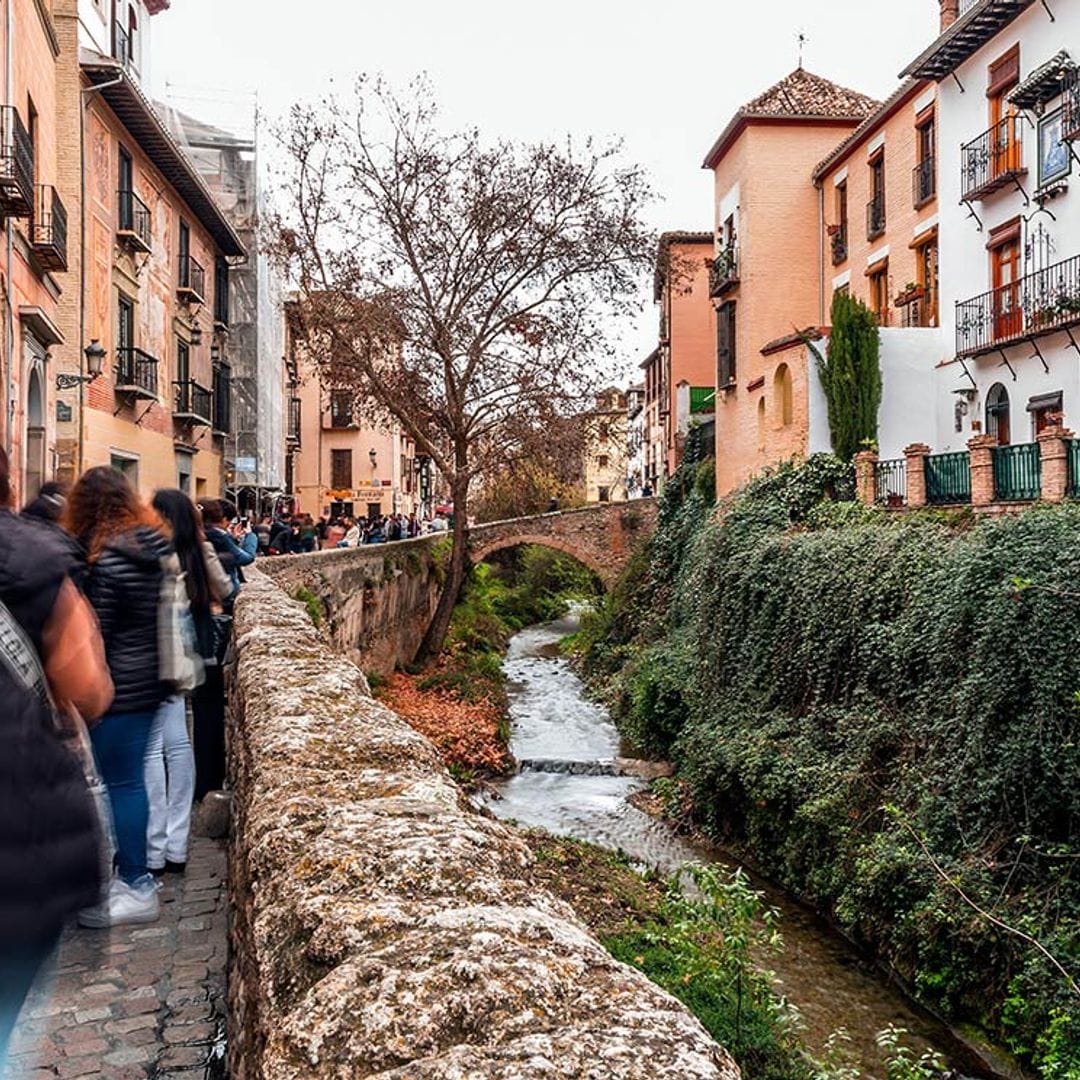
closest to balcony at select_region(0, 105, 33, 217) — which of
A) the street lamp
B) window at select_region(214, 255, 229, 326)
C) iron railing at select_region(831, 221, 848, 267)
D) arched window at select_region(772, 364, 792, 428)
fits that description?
the street lamp

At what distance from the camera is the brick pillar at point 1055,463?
14211mm

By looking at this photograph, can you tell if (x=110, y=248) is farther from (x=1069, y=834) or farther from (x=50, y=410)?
(x=1069, y=834)

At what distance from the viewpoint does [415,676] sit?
25.4 metres

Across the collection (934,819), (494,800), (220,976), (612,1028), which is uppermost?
(612,1028)

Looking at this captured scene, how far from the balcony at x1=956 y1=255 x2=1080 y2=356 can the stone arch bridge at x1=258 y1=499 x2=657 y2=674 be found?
39.2 ft

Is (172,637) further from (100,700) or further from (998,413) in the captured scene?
(998,413)

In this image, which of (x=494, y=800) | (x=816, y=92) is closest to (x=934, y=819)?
(x=494, y=800)

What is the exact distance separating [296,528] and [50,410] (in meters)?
9.34

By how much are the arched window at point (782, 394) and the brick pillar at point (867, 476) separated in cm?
445

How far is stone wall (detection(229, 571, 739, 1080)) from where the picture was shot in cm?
161

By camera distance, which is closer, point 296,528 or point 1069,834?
point 1069,834

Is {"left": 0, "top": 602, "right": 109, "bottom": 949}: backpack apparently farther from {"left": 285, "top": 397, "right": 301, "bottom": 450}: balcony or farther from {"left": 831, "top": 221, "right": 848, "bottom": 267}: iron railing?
{"left": 285, "top": 397, "right": 301, "bottom": 450}: balcony

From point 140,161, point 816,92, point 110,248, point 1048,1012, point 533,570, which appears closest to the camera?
point 1048,1012

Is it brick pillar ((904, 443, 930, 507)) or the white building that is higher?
the white building
